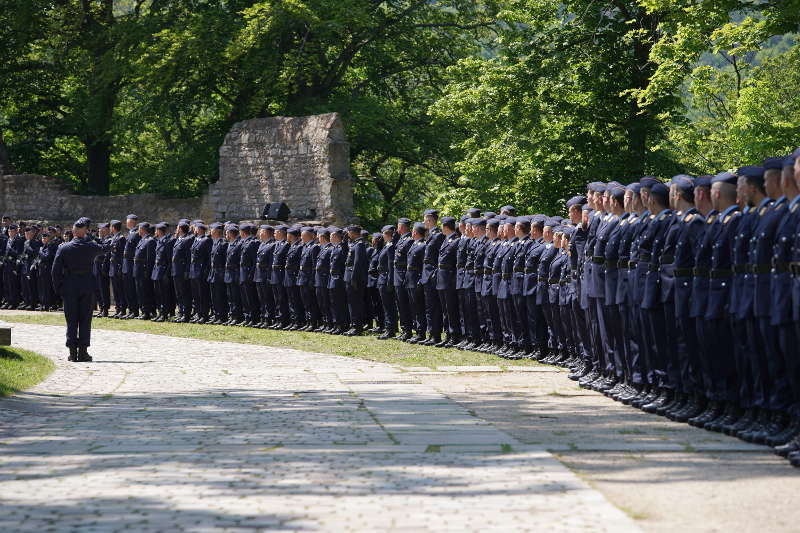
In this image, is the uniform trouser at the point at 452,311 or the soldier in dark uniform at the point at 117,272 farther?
the soldier in dark uniform at the point at 117,272

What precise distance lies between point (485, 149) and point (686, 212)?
58.8ft

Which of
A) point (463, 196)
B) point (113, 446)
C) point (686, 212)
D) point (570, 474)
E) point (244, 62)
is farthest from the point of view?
point (244, 62)

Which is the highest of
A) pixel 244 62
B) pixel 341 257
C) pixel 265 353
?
pixel 244 62

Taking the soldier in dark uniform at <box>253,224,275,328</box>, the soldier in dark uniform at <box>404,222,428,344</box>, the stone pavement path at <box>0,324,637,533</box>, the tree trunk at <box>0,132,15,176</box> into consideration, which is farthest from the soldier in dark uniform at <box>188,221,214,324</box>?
the tree trunk at <box>0,132,15,176</box>

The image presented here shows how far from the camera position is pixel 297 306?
2016cm

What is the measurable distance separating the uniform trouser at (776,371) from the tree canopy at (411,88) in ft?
41.8

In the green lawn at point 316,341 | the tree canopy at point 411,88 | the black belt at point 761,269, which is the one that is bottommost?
the green lawn at point 316,341

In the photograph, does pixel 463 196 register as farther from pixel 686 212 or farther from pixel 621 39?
pixel 686 212

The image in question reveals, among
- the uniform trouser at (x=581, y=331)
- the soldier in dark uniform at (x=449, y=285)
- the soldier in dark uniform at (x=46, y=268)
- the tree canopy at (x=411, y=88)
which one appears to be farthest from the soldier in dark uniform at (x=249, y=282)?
the uniform trouser at (x=581, y=331)

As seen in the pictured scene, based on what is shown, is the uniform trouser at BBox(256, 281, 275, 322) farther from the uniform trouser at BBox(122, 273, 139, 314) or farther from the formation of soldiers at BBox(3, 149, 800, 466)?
the uniform trouser at BBox(122, 273, 139, 314)

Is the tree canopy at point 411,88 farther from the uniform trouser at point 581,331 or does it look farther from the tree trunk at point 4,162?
the uniform trouser at point 581,331

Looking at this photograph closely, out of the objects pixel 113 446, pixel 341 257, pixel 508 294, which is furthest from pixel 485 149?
pixel 113 446

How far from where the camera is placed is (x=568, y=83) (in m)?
25.1

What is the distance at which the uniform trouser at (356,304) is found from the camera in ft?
61.3
